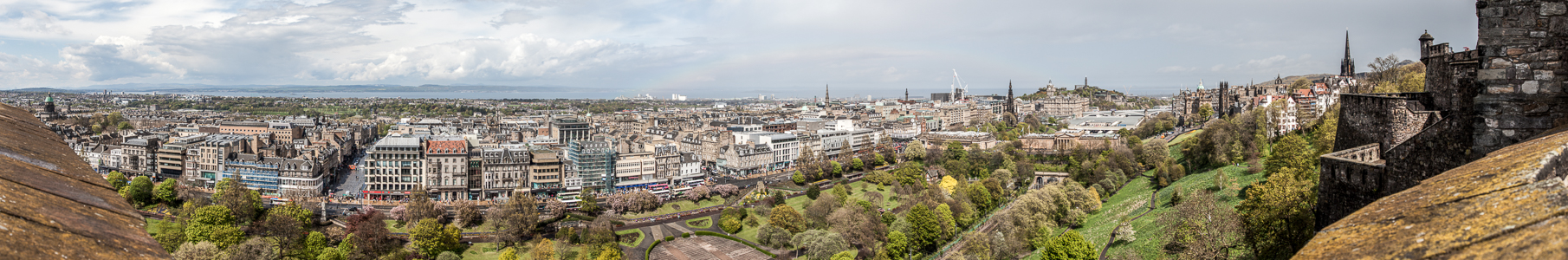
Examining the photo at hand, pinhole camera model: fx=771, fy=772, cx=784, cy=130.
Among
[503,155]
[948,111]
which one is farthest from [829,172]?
[948,111]

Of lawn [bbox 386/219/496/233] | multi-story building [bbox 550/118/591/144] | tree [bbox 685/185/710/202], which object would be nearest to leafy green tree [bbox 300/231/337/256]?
lawn [bbox 386/219/496/233]

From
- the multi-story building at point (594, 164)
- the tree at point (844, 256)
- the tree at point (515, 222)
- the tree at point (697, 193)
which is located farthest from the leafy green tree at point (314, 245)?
the tree at point (697, 193)

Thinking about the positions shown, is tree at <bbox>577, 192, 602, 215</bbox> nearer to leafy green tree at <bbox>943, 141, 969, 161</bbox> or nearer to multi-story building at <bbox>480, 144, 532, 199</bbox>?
multi-story building at <bbox>480, 144, 532, 199</bbox>

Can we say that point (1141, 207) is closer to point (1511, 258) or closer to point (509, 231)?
point (509, 231)

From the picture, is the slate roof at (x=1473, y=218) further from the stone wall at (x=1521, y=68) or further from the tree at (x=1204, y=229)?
the tree at (x=1204, y=229)

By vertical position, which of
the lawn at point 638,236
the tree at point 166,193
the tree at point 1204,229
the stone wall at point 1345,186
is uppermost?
the stone wall at point 1345,186

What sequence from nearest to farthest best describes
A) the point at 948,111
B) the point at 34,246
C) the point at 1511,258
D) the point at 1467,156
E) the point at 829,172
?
the point at 34,246, the point at 1511,258, the point at 1467,156, the point at 829,172, the point at 948,111

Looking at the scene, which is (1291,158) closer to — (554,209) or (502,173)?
(554,209)

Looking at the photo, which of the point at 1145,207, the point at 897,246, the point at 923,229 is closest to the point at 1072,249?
the point at 897,246
